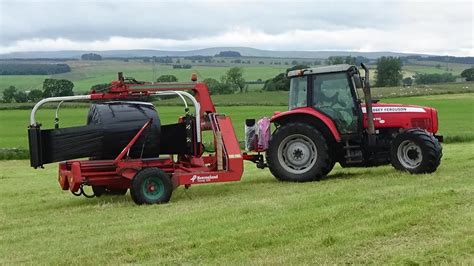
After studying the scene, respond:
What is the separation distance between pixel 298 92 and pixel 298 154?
1265 mm

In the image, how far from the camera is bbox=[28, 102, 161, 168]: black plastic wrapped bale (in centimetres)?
1091

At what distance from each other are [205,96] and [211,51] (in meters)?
126

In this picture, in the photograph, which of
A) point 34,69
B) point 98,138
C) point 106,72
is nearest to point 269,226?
point 98,138

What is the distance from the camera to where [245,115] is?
44.0 metres

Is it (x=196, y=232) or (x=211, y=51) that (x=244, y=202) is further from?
(x=211, y=51)

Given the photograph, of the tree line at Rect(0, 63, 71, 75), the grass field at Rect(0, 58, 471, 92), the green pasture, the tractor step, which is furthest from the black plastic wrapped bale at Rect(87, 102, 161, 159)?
the tree line at Rect(0, 63, 71, 75)

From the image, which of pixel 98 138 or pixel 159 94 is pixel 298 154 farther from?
pixel 98 138

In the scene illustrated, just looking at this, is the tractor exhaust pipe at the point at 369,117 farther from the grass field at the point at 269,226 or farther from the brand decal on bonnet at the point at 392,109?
the grass field at the point at 269,226

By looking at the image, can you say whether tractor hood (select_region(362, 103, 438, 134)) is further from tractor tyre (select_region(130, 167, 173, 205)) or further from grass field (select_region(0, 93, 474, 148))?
grass field (select_region(0, 93, 474, 148))

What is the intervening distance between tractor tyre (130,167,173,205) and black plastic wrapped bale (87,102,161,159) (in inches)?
18.2

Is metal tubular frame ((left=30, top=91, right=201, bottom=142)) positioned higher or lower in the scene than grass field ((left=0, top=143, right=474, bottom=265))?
higher

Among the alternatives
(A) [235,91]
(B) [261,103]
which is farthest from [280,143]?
(A) [235,91]

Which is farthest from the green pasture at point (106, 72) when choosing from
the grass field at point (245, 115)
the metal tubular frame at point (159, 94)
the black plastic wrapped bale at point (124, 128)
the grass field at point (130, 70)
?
the black plastic wrapped bale at point (124, 128)

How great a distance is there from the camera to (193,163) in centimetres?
1174
